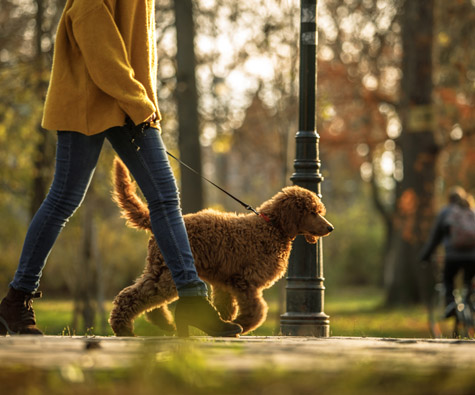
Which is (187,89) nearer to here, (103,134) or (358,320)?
(358,320)

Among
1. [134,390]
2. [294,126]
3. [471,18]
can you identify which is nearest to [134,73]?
[134,390]

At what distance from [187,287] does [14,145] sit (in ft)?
43.3

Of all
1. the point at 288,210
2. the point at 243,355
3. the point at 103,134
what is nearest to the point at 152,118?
the point at 103,134

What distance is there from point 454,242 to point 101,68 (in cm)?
724

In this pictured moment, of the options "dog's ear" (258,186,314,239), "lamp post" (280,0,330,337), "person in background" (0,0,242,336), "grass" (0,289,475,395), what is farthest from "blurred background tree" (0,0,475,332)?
"grass" (0,289,475,395)

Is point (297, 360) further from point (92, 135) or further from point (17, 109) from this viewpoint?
point (17, 109)

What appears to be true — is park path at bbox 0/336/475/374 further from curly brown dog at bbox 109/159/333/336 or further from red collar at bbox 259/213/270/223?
red collar at bbox 259/213/270/223

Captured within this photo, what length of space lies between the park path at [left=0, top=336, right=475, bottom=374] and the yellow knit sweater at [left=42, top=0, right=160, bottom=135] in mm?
1302

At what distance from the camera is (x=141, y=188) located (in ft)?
17.3

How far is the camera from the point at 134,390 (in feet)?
10.1

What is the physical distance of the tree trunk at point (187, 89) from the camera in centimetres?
1557

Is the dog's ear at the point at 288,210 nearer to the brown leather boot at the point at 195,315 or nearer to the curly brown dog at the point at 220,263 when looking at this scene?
the curly brown dog at the point at 220,263

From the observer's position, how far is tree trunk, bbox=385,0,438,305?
19578 mm

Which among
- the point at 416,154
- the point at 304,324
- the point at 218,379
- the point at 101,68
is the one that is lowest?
the point at 304,324
